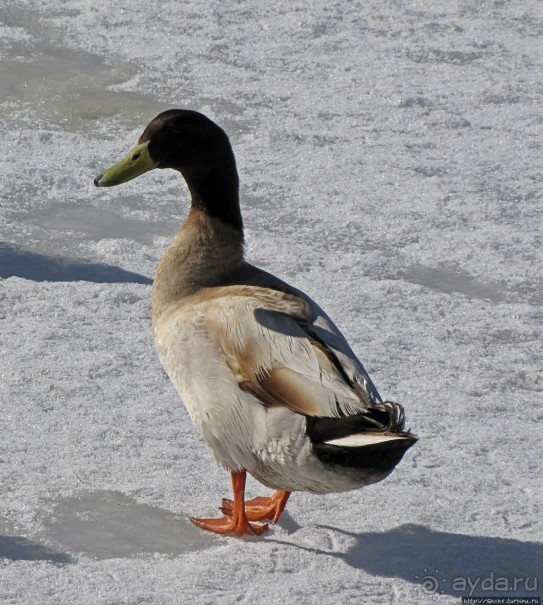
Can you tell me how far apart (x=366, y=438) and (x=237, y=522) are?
68 cm

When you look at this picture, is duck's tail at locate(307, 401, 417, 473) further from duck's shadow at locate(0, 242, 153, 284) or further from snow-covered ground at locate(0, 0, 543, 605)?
duck's shadow at locate(0, 242, 153, 284)

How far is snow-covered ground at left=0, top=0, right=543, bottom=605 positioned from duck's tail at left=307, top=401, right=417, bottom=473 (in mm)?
379

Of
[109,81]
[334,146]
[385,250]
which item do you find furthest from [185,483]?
[109,81]

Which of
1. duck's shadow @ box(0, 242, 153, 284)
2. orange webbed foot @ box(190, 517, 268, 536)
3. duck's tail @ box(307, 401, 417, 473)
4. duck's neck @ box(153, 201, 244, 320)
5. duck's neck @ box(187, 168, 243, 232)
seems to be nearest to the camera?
duck's tail @ box(307, 401, 417, 473)

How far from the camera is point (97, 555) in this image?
333 cm

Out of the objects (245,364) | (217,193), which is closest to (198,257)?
(217,193)

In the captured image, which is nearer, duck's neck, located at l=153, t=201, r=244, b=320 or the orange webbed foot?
the orange webbed foot

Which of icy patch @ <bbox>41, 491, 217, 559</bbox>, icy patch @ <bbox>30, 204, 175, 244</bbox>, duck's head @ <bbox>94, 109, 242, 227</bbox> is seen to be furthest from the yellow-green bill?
icy patch @ <bbox>30, 204, 175, 244</bbox>

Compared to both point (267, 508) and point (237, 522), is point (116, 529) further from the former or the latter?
point (267, 508)

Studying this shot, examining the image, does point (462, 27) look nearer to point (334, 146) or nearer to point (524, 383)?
point (334, 146)

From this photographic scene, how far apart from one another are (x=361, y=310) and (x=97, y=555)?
1.78 meters

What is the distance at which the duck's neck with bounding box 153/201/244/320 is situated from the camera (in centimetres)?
387

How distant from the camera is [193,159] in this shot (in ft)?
12.9

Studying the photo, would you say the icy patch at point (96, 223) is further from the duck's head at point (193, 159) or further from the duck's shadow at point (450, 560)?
the duck's shadow at point (450, 560)
